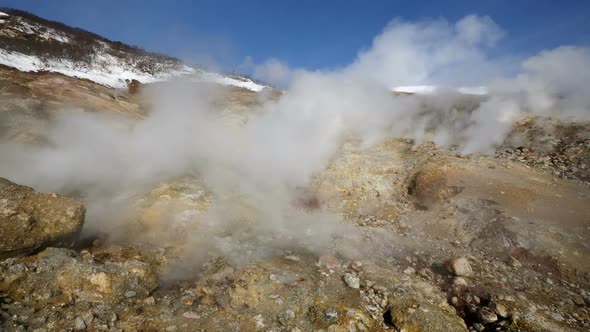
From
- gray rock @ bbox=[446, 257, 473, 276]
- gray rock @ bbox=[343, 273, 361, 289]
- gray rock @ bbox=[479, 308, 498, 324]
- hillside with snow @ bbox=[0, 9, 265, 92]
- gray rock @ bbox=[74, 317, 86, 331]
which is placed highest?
hillside with snow @ bbox=[0, 9, 265, 92]

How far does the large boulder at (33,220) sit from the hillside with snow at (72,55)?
13.0 meters

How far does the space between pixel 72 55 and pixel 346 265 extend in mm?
20351

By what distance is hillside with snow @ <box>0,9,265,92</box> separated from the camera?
1510cm

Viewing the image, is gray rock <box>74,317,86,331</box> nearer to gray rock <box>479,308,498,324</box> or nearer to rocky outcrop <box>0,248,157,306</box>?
rocky outcrop <box>0,248,157,306</box>

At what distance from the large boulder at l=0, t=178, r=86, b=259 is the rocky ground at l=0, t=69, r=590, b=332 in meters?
0.01

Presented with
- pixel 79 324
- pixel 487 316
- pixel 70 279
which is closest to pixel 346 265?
pixel 487 316

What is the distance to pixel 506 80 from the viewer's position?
10539 millimetres

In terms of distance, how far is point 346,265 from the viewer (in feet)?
14.4

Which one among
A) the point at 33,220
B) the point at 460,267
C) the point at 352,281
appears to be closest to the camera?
the point at 33,220

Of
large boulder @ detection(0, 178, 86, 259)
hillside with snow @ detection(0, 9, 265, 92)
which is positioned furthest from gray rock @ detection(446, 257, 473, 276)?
hillside with snow @ detection(0, 9, 265, 92)

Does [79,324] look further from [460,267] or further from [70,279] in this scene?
[460,267]

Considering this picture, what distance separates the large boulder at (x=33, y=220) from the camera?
354 cm

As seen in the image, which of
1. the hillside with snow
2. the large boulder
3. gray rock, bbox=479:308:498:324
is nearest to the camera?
gray rock, bbox=479:308:498:324

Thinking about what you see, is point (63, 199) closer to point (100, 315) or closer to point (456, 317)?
point (100, 315)
